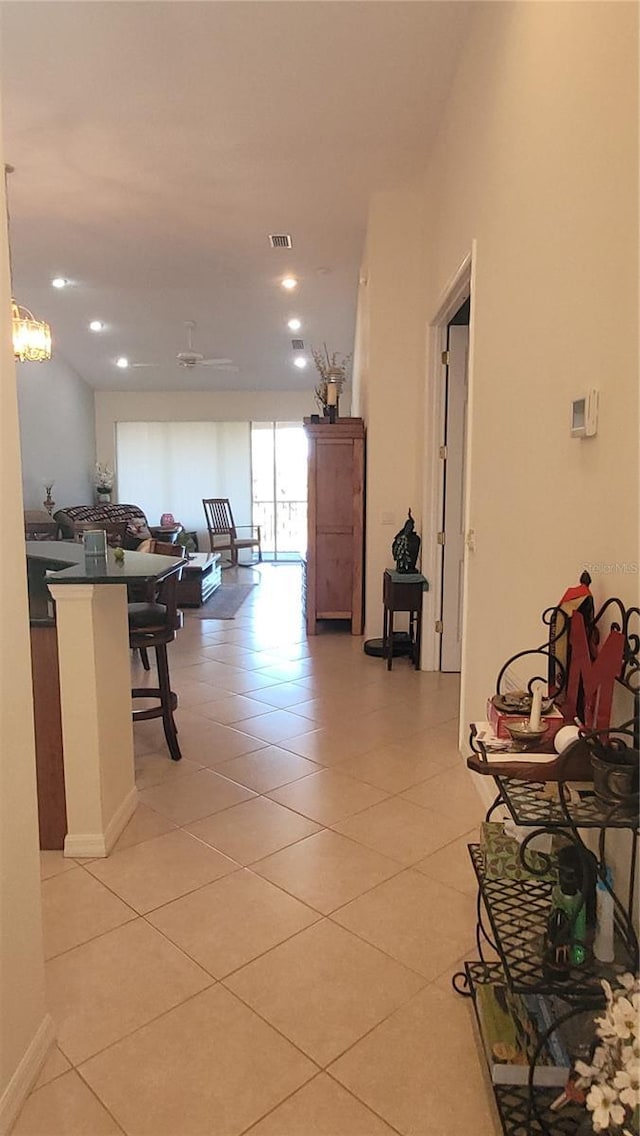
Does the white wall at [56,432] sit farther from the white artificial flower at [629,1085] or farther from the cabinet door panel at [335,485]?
the white artificial flower at [629,1085]

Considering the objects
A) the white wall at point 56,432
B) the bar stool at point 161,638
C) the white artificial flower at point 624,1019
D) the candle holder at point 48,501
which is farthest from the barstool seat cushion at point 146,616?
the candle holder at point 48,501

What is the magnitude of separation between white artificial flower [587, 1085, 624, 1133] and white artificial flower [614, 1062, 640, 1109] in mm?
14

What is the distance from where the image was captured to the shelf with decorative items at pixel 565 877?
126 cm

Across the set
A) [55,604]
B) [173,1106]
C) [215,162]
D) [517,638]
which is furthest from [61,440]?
[173,1106]

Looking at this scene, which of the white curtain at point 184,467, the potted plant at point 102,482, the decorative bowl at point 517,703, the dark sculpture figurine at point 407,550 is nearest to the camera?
the decorative bowl at point 517,703

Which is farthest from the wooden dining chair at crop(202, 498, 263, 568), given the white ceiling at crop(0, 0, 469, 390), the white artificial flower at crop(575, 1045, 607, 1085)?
the white artificial flower at crop(575, 1045, 607, 1085)

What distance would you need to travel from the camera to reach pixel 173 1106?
148 cm

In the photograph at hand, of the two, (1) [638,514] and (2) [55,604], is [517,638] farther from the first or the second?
(2) [55,604]

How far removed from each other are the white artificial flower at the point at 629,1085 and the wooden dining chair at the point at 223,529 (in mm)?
9787

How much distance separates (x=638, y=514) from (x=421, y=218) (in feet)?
14.2

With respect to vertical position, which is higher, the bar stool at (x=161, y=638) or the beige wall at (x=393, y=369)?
the beige wall at (x=393, y=369)

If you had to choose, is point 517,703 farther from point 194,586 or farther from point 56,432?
point 56,432

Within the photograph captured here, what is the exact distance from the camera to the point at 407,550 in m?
4.80

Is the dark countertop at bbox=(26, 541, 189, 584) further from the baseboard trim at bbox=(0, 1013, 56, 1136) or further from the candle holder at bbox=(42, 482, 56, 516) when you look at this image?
the candle holder at bbox=(42, 482, 56, 516)
